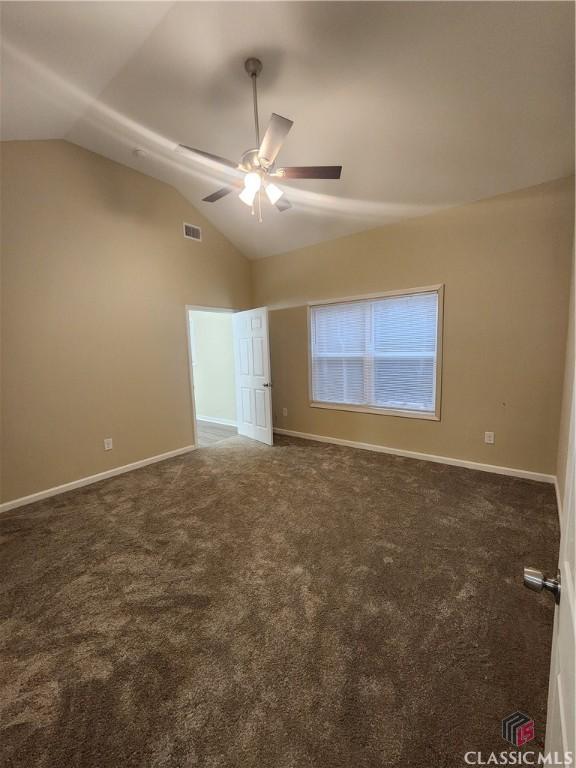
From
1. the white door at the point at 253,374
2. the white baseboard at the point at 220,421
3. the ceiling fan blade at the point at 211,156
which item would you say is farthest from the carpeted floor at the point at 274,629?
the white baseboard at the point at 220,421

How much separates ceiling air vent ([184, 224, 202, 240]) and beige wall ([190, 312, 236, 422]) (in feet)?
5.02

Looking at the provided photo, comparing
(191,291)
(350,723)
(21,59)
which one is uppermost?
(21,59)

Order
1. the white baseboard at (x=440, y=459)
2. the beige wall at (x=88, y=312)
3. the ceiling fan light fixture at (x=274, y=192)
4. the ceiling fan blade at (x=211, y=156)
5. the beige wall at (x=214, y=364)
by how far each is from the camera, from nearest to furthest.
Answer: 1. the ceiling fan blade at (x=211, y=156)
2. the ceiling fan light fixture at (x=274, y=192)
3. the beige wall at (x=88, y=312)
4. the white baseboard at (x=440, y=459)
5. the beige wall at (x=214, y=364)

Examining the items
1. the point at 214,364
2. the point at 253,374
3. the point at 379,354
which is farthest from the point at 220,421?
the point at 379,354

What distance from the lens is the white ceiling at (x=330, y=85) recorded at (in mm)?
1877

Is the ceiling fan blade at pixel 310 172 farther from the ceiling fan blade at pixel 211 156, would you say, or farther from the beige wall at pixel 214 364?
the beige wall at pixel 214 364

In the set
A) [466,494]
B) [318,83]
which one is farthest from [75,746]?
[318,83]

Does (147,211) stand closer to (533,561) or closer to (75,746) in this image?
(75,746)

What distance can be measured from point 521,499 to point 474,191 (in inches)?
115

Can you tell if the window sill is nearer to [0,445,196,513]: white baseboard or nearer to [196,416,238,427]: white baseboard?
[196,416,238,427]: white baseboard

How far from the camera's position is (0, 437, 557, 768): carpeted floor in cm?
115

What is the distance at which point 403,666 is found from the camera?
1388 millimetres

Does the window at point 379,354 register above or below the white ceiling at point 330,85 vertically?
below

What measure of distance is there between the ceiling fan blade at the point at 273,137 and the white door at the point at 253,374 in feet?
7.46
